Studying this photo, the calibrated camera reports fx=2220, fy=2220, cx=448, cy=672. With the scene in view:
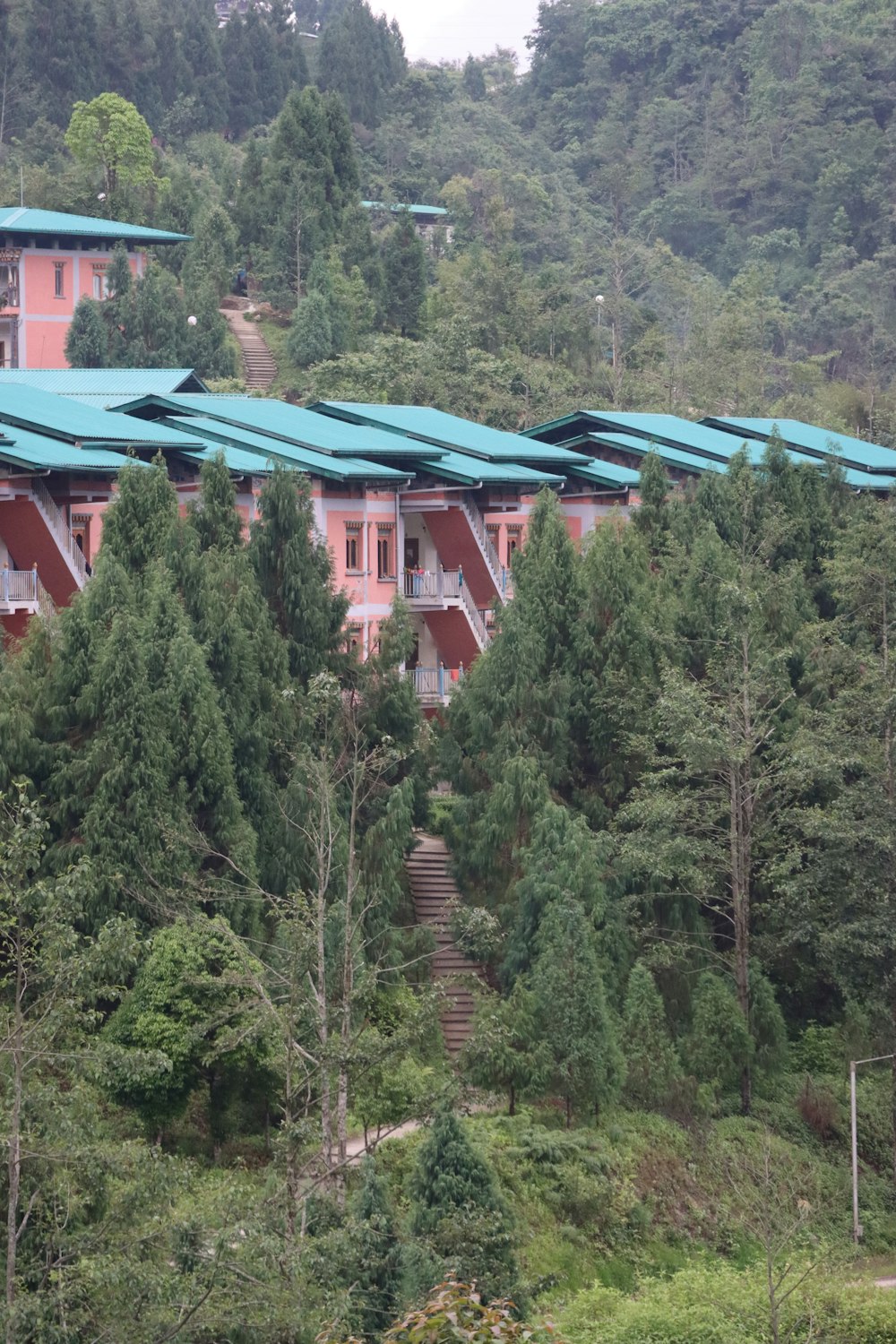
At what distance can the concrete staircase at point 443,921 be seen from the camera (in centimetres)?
2683

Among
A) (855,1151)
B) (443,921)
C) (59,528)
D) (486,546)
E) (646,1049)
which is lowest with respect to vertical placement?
(855,1151)

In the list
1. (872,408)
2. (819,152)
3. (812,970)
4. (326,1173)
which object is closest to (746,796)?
(812,970)

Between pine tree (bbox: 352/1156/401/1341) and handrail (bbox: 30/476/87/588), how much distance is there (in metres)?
13.1

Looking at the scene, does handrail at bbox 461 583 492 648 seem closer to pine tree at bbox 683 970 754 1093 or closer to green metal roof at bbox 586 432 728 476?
green metal roof at bbox 586 432 728 476

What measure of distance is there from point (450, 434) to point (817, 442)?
9591mm

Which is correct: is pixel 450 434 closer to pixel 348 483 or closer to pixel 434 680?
pixel 348 483

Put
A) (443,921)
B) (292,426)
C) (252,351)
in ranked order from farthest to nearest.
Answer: (252,351) < (292,426) < (443,921)

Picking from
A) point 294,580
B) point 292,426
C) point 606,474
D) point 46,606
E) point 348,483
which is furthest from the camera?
point 606,474

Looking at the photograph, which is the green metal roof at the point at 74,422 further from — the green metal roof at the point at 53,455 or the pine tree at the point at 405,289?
the pine tree at the point at 405,289

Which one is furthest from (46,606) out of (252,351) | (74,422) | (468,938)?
(252,351)

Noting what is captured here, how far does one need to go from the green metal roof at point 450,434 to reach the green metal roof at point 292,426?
89 cm

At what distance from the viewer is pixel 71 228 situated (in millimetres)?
49750

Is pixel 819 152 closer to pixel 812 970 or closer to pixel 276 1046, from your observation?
pixel 812 970

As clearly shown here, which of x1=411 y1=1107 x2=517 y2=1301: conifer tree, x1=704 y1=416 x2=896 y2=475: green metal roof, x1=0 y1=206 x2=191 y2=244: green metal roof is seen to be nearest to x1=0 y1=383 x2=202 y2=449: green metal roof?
x1=411 y1=1107 x2=517 y2=1301: conifer tree
